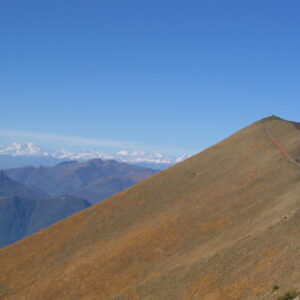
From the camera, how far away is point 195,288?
44.8 meters

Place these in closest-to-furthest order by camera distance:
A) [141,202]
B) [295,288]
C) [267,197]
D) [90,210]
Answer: [295,288]
[267,197]
[141,202]
[90,210]

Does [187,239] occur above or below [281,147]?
below

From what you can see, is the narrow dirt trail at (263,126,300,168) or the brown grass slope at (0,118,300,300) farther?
the narrow dirt trail at (263,126,300,168)

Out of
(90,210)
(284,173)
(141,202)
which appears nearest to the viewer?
(284,173)

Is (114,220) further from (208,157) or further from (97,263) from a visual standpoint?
(208,157)

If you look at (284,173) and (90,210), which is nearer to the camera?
(284,173)

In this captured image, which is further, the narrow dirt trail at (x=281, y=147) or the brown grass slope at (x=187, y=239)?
the narrow dirt trail at (x=281, y=147)

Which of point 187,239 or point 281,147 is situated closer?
point 187,239

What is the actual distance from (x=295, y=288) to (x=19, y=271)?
173 feet

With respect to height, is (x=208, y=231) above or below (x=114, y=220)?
below

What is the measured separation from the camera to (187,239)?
63.2 m

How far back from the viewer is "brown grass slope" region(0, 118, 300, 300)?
44781mm

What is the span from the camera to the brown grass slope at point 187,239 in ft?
147

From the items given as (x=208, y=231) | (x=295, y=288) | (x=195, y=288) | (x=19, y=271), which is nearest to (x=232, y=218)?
(x=208, y=231)
